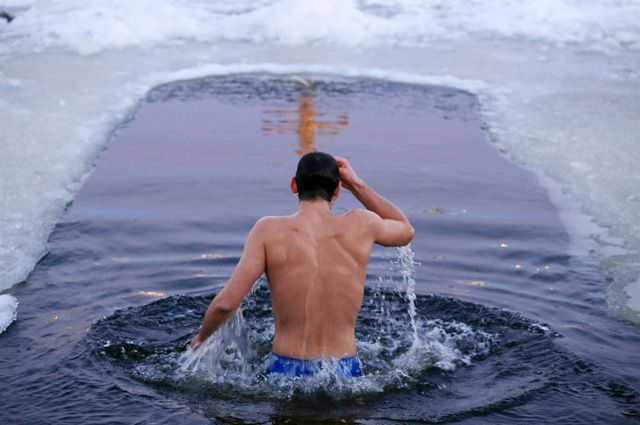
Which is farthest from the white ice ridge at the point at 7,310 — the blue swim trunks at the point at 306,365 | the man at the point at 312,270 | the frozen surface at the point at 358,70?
the blue swim trunks at the point at 306,365

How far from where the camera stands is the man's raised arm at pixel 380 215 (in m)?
5.27

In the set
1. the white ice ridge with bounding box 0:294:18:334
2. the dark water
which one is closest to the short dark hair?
the dark water

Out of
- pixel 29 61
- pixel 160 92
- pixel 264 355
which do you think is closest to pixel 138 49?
A: pixel 29 61

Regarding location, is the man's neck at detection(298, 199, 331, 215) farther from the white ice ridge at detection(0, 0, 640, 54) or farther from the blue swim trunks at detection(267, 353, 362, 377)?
the white ice ridge at detection(0, 0, 640, 54)

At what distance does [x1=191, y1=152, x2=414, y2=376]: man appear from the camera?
5027 millimetres

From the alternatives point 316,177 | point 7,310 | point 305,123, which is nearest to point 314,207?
point 316,177

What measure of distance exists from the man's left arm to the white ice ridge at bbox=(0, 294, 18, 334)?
5.46ft

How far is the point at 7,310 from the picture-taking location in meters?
6.33

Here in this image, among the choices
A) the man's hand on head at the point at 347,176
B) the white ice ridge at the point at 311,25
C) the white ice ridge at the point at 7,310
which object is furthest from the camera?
the white ice ridge at the point at 311,25

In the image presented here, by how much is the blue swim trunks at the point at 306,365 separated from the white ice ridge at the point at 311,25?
36.0 feet

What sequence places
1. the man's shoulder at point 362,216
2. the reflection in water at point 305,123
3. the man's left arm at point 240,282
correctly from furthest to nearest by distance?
1. the reflection in water at point 305,123
2. the man's shoulder at point 362,216
3. the man's left arm at point 240,282

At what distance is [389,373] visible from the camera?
5.66 meters

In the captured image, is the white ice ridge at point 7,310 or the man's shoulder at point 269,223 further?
the white ice ridge at point 7,310

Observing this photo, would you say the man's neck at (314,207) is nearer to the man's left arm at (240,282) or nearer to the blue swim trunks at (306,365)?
the man's left arm at (240,282)
